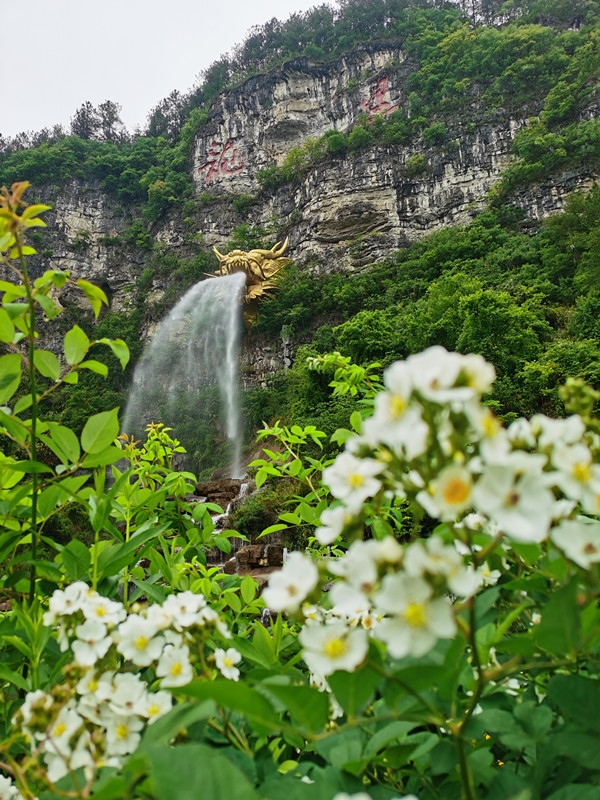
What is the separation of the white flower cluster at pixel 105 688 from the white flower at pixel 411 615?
0.77 ft

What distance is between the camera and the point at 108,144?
2547cm

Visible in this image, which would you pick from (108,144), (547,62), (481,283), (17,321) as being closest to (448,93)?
(547,62)

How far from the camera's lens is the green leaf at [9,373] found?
0.65 m

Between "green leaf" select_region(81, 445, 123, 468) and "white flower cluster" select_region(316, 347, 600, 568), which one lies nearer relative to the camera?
"white flower cluster" select_region(316, 347, 600, 568)

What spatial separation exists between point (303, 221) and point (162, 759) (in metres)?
18.5

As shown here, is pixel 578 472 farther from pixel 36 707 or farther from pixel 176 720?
pixel 36 707

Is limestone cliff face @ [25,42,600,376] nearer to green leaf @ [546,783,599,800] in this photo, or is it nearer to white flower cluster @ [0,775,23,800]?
white flower cluster @ [0,775,23,800]

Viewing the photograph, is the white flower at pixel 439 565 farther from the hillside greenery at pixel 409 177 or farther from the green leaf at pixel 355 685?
the hillside greenery at pixel 409 177

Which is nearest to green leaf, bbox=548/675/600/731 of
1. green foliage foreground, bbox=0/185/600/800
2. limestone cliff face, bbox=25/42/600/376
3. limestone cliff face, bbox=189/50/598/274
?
green foliage foreground, bbox=0/185/600/800

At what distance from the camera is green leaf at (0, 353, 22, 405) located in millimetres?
653

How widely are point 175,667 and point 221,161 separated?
24.6m

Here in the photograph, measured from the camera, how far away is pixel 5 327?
650 millimetres

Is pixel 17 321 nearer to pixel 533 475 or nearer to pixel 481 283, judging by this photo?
pixel 533 475

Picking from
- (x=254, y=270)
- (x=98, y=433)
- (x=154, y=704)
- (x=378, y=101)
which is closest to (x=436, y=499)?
(x=154, y=704)
